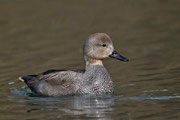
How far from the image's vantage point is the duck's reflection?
9.09 meters

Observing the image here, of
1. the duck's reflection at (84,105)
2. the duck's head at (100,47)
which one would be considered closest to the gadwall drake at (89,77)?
the duck's head at (100,47)

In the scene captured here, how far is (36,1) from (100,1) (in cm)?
277

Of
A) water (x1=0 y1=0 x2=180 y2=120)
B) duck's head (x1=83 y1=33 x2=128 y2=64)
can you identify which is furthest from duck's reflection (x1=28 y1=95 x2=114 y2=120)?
duck's head (x1=83 y1=33 x2=128 y2=64)

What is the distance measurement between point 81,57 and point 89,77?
369 cm

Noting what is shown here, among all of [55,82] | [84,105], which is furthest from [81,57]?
[84,105]

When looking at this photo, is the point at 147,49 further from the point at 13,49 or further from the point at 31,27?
the point at 31,27

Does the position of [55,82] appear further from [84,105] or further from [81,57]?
[81,57]

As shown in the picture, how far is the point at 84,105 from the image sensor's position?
386 inches

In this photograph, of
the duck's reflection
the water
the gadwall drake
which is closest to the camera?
the duck's reflection

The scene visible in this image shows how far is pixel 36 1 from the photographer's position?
22.1 meters

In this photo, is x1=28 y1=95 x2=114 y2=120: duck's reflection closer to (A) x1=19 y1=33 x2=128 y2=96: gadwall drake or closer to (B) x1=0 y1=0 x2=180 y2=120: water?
(B) x1=0 y1=0 x2=180 y2=120: water

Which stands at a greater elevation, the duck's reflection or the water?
the water

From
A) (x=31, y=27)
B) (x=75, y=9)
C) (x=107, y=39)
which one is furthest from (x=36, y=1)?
(x=107, y=39)

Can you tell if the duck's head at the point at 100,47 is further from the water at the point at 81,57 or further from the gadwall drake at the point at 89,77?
the water at the point at 81,57
